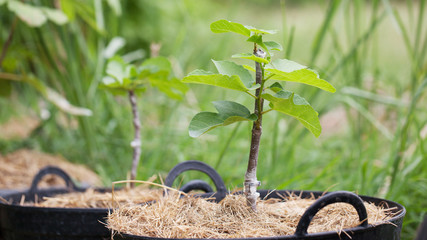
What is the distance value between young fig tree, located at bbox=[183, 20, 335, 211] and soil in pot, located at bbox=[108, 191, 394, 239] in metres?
0.03

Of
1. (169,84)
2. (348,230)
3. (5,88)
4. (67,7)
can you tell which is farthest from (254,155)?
(5,88)

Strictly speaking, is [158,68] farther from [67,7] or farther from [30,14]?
[67,7]

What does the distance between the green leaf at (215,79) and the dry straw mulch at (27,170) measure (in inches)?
35.4

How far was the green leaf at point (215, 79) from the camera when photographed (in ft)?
1.63

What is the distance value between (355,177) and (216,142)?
650 millimetres

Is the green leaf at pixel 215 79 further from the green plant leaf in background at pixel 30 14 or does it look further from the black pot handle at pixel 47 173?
the green plant leaf in background at pixel 30 14

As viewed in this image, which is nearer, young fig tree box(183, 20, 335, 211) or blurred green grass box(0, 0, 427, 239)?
young fig tree box(183, 20, 335, 211)

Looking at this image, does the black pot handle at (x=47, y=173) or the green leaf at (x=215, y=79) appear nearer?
the green leaf at (x=215, y=79)

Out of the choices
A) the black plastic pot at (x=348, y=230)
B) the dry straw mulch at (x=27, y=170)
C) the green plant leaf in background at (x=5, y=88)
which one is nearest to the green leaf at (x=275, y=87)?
the black plastic pot at (x=348, y=230)

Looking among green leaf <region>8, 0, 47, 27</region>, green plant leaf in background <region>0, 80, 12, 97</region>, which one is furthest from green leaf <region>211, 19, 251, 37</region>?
green plant leaf in background <region>0, 80, 12, 97</region>

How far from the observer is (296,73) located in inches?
19.2

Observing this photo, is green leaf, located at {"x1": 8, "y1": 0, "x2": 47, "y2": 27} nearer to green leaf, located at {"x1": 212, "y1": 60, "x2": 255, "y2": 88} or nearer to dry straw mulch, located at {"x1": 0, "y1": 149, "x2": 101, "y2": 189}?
dry straw mulch, located at {"x1": 0, "y1": 149, "x2": 101, "y2": 189}

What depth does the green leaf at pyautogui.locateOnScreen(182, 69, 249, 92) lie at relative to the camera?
1.63 feet

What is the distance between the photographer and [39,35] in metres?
1.43
